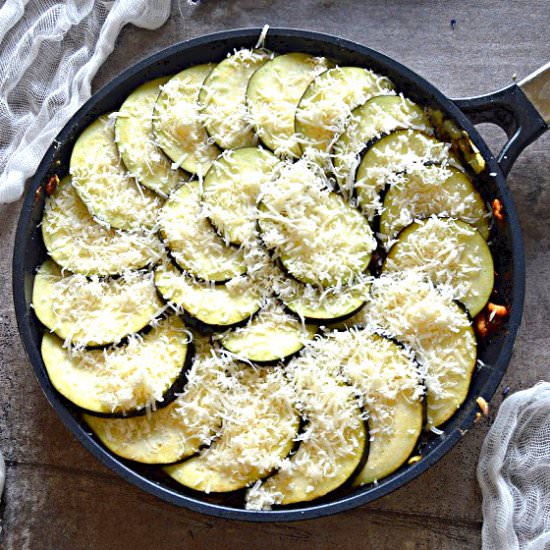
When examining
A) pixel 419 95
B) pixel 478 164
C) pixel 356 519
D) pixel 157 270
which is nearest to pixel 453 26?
pixel 419 95

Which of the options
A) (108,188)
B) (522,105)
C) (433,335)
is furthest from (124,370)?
(522,105)

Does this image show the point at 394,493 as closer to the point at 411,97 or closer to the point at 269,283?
the point at 269,283

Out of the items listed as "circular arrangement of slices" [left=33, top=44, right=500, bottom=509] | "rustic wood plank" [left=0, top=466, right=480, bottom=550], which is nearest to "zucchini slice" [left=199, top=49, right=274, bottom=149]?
"circular arrangement of slices" [left=33, top=44, right=500, bottom=509]

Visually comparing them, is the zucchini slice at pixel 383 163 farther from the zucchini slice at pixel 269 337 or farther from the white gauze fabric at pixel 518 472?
the white gauze fabric at pixel 518 472

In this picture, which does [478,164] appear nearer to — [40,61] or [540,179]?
[540,179]

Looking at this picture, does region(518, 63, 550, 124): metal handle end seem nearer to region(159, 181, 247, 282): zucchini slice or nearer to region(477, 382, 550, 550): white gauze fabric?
region(477, 382, 550, 550): white gauze fabric

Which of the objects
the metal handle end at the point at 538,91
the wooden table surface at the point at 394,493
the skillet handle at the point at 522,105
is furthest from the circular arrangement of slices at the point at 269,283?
the wooden table surface at the point at 394,493
